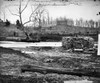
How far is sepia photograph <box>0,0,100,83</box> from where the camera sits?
289 centimetres

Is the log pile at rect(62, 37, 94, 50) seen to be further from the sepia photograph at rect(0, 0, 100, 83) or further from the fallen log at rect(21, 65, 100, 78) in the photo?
the fallen log at rect(21, 65, 100, 78)

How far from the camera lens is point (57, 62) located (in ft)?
9.60

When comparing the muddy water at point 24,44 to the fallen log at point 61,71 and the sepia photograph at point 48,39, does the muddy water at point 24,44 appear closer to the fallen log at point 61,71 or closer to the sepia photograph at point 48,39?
the sepia photograph at point 48,39

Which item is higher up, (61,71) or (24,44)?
(24,44)

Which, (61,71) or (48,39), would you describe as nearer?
(61,71)

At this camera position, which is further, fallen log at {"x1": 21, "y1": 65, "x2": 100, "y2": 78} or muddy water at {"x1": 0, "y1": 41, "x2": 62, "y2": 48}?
muddy water at {"x1": 0, "y1": 41, "x2": 62, "y2": 48}

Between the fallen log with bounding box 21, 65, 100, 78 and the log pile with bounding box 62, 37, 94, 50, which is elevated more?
the log pile with bounding box 62, 37, 94, 50

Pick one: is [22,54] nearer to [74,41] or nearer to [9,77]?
[9,77]

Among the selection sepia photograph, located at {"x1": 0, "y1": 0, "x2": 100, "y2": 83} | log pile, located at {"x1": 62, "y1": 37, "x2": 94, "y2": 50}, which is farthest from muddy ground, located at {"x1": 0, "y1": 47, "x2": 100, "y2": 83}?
log pile, located at {"x1": 62, "y1": 37, "x2": 94, "y2": 50}

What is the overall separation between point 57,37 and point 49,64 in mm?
455

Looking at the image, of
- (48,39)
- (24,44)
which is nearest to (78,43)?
(48,39)

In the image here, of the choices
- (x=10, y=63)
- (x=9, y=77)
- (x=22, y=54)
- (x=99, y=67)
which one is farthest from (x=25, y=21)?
(x=99, y=67)

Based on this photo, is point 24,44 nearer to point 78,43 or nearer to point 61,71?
point 61,71

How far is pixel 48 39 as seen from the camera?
9.93ft
